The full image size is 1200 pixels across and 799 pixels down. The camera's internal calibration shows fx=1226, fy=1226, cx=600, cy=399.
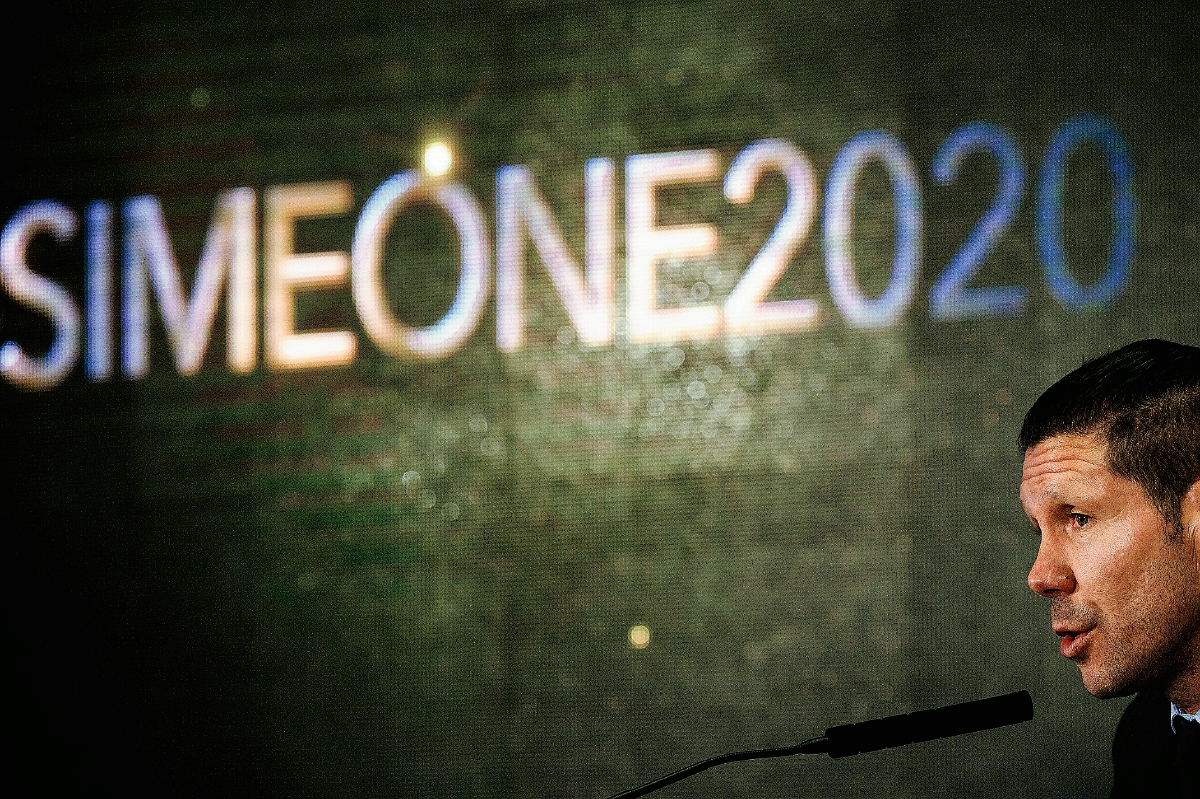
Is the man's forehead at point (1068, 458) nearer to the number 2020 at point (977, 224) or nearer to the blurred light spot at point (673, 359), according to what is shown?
the number 2020 at point (977, 224)

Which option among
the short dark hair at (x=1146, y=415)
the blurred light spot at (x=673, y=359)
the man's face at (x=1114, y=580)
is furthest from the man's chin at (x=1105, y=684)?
the blurred light spot at (x=673, y=359)

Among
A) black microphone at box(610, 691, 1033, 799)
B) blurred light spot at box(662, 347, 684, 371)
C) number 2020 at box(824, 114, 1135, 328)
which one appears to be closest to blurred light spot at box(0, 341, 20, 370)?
blurred light spot at box(662, 347, 684, 371)

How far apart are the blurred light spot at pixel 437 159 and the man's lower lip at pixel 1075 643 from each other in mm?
1632

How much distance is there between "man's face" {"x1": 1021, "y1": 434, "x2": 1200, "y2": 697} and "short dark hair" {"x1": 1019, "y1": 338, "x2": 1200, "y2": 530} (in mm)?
20

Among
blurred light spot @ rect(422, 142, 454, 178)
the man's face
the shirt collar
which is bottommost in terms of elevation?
the shirt collar

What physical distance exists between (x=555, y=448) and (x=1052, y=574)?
3.82ft

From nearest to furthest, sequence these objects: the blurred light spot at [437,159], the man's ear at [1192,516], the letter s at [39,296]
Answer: the man's ear at [1192,516] < the blurred light spot at [437,159] < the letter s at [39,296]

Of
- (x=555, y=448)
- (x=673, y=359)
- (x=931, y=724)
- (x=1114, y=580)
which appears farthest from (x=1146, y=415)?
(x=555, y=448)

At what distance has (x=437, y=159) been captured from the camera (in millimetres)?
2678

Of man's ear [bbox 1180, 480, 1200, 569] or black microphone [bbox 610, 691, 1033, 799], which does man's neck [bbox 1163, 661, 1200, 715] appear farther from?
black microphone [bbox 610, 691, 1033, 799]

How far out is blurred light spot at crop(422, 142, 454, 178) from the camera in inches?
105

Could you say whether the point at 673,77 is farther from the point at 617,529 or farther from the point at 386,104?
the point at 617,529

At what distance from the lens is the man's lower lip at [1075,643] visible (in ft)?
5.27

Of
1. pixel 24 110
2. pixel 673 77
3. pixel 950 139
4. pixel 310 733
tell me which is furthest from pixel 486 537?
pixel 24 110
